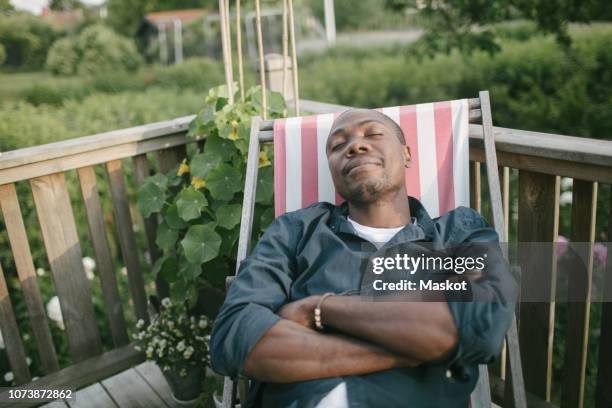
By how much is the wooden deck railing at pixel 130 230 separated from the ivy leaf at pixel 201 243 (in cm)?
56

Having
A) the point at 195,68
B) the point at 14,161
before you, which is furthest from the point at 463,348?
the point at 195,68

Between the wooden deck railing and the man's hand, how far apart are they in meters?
1.05

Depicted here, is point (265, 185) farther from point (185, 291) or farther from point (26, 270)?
point (26, 270)

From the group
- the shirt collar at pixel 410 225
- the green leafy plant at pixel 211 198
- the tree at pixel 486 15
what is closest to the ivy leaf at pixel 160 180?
the green leafy plant at pixel 211 198

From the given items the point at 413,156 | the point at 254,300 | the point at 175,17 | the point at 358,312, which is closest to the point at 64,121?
the point at 413,156

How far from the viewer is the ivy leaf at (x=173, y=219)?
2900mm

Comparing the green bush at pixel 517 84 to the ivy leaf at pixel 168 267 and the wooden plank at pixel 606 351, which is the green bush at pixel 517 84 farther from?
the wooden plank at pixel 606 351

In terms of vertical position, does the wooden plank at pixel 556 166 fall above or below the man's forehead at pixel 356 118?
below

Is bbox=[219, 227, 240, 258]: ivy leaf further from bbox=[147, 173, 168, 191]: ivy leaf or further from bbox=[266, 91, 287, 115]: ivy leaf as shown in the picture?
bbox=[266, 91, 287, 115]: ivy leaf

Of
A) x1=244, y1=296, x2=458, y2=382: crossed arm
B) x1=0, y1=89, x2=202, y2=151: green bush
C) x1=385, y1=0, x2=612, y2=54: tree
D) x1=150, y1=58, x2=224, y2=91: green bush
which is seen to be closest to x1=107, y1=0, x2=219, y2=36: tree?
x1=150, y1=58, x2=224, y2=91: green bush

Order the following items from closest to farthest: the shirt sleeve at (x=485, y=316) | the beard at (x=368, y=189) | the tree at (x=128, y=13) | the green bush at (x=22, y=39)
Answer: the shirt sleeve at (x=485, y=316) → the beard at (x=368, y=189) → the green bush at (x=22, y=39) → the tree at (x=128, y=13)

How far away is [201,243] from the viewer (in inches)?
111

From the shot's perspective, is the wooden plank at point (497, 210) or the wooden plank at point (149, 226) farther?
the wooden plank at point (149, 226)

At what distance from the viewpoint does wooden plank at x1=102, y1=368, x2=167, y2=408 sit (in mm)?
3041
